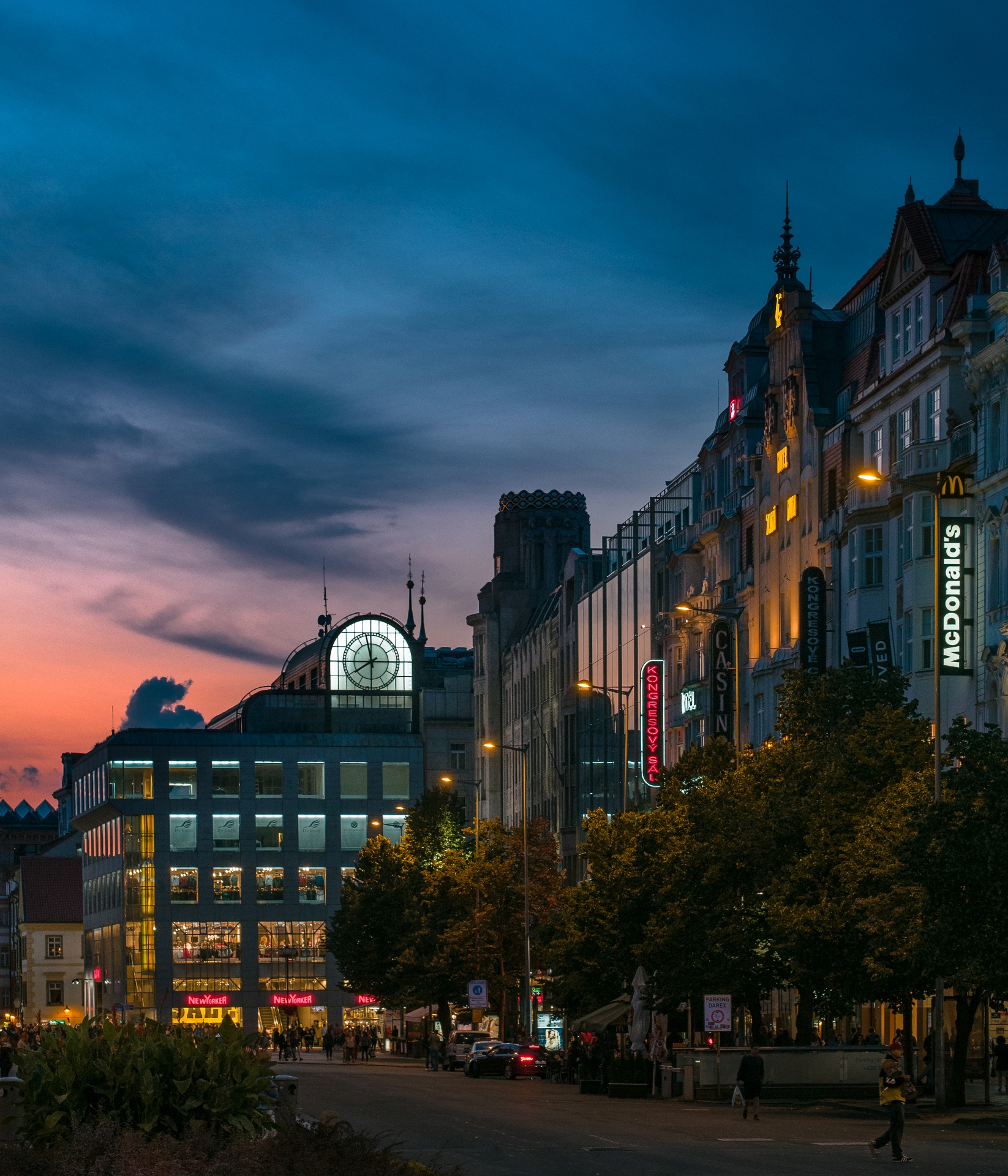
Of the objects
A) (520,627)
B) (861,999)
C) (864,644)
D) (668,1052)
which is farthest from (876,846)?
(520,627)

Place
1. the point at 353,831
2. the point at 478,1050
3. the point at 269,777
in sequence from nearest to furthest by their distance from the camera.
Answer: the point at 478,1050, the point at 353,831, the point at 269,777

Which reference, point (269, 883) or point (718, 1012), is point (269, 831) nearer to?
point (269, 883)

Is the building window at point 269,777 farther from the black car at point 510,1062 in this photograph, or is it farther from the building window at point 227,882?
the black car at point 510,1062

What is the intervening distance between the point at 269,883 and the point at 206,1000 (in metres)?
10.2

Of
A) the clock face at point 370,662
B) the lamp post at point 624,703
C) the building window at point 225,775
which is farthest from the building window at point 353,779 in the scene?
the lamp post at point 624,703

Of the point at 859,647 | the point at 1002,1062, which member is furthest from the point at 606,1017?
the point at 1002,1062

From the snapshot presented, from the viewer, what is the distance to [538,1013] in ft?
316

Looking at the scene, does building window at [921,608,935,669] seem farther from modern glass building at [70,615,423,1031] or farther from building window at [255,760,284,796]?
building window at [255,760,284,796]

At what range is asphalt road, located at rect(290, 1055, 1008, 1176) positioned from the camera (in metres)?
27.8

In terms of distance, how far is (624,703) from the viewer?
9056 centimetres

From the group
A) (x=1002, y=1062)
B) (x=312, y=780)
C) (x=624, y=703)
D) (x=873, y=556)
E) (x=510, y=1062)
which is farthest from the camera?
(x=312, y=780)

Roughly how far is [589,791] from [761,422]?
27.8 m

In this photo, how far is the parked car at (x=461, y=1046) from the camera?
7831 cm

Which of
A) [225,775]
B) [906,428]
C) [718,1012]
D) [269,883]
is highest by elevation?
[906,428]
